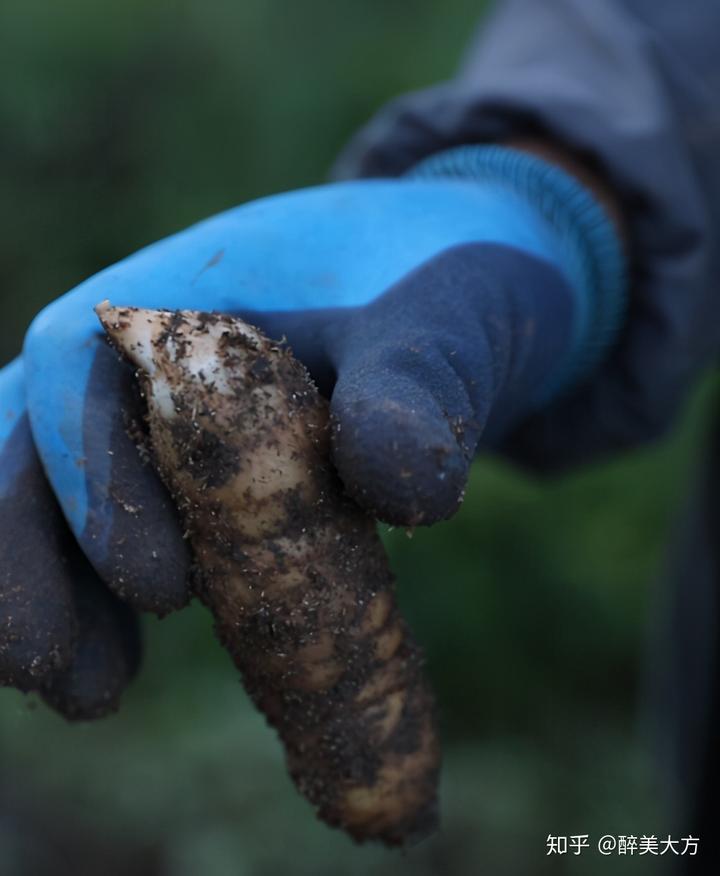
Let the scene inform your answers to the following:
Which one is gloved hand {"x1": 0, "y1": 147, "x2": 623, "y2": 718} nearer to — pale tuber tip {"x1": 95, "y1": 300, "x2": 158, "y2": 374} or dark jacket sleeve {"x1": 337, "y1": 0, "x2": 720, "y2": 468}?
pale tuber tip {"x1": 95, "y1": 300, "x2": 158, "y2": 374}

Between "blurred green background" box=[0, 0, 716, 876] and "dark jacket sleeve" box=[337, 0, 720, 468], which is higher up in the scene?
"dark jacket sleeve" box=[337, 0, 720, 468]

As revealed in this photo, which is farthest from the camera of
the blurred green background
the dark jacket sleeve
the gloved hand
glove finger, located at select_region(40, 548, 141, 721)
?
the blurred green background

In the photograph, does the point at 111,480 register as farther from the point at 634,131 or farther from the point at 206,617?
the point at 206,617

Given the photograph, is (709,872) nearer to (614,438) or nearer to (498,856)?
(498,856)

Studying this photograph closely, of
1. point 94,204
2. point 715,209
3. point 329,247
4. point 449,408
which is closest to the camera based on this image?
point 449,408

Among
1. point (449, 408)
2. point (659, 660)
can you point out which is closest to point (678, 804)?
point (659, 660)

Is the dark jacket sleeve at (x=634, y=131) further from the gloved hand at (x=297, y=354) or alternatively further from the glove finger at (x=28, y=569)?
the glove finger at (x=28, y=569)

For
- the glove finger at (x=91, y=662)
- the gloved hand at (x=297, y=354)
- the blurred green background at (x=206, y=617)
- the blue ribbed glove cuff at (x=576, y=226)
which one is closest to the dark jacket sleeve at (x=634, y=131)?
the blue ribbed glove cuff at (x=576, y=226)

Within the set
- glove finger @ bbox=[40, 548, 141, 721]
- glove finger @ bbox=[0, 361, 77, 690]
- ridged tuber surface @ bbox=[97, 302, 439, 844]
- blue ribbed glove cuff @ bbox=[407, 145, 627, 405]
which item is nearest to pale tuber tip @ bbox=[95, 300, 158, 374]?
ridged tuber surface @ bbox=[97, 302, 439, 844]
